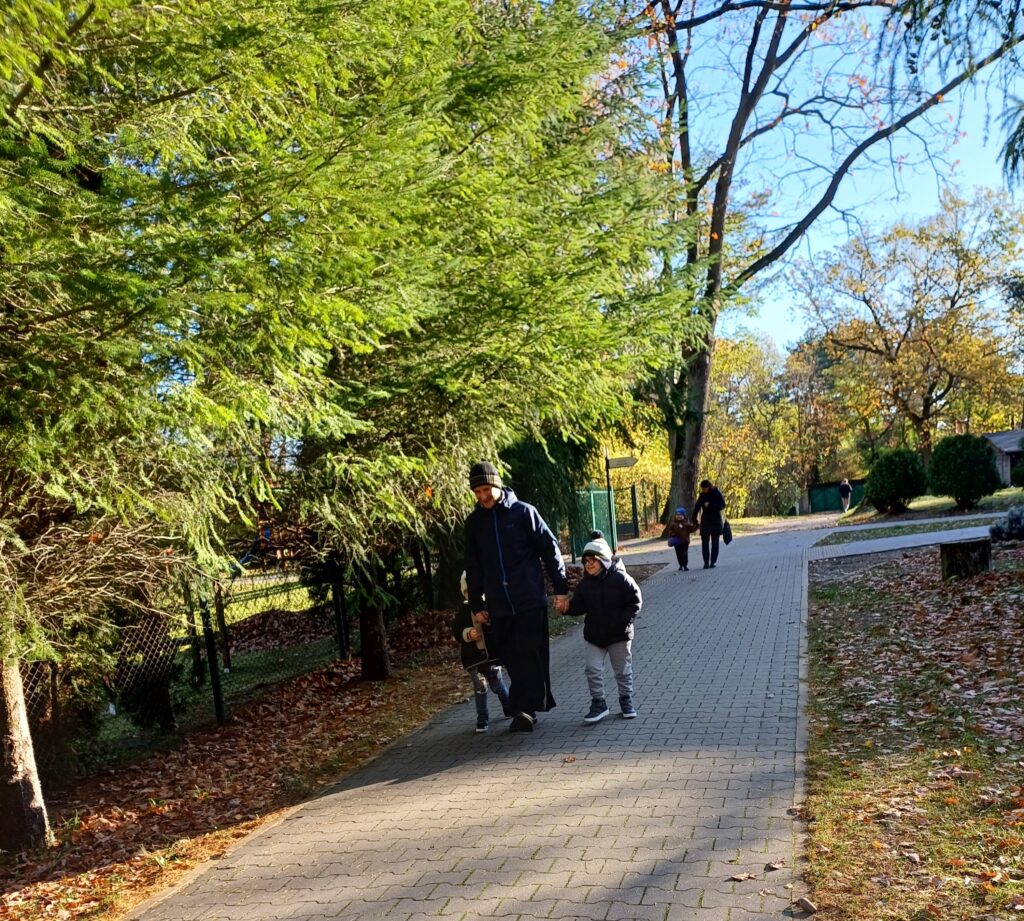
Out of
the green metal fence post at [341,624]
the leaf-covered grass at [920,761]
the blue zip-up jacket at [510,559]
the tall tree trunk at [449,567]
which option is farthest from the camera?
the tall tree trunk at [449,567]

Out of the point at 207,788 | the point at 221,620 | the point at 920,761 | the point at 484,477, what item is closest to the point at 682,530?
the point at 221,620

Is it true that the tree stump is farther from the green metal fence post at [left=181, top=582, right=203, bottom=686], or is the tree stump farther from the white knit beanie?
the green metal fence post at [left=181, top=582, right=203, bottom=686]

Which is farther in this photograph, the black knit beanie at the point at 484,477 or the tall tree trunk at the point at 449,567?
the tall tree trunk at the point at 449,567

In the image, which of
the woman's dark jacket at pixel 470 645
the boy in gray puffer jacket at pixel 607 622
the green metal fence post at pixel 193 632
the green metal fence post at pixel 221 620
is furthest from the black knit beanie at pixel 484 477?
the green metal fence post at pixel 221 620

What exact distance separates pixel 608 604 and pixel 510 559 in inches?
33.7

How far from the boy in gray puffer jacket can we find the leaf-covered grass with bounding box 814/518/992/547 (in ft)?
49.2

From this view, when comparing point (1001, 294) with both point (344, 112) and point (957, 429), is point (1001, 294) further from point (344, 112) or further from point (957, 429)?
point (344, 112)

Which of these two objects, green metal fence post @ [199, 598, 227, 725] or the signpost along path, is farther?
the signpost along path

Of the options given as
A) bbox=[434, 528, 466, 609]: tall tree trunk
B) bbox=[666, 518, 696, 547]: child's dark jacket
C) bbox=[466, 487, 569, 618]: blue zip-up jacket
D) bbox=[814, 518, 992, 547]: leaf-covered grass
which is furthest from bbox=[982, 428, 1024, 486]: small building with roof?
bbox=[466, 487, 569, 618]: blue zip-up jacket

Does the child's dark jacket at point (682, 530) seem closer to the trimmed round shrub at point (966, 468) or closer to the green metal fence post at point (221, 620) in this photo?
the green metal fence post at point (221, 620)

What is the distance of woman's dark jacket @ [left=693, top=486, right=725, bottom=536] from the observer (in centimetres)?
1752

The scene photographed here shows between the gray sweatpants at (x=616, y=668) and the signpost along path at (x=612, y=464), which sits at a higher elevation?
the signpost along path at (x=612, y=464)

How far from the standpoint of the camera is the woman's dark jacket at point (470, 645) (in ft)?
23.5

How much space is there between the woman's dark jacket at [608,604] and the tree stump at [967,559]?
6.64 meters
